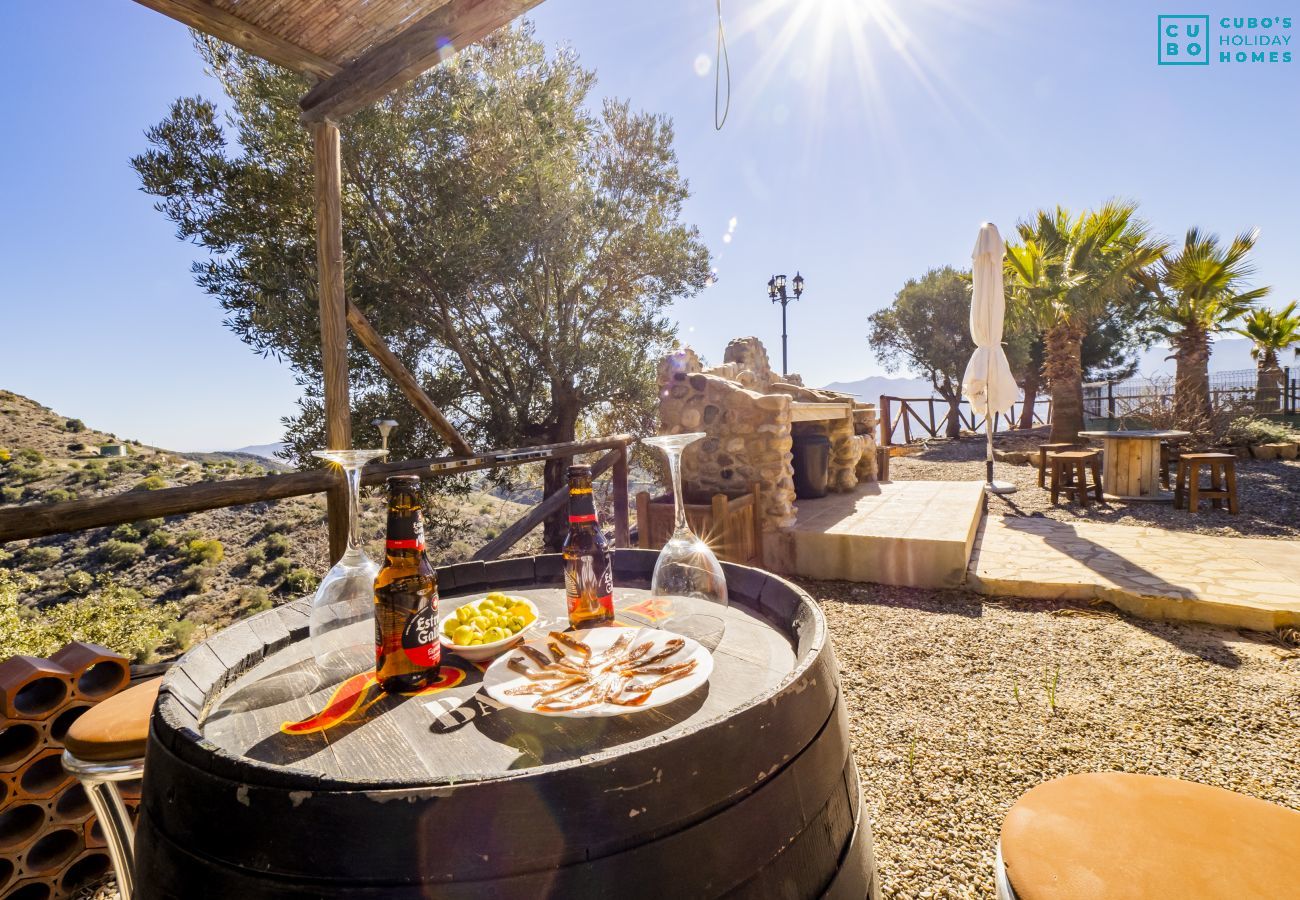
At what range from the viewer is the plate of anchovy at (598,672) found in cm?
89

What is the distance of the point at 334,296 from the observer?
3.50 meters

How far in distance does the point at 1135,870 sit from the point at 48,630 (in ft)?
24.3

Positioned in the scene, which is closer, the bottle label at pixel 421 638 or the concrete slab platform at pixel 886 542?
the bottle label at pixel 421 638

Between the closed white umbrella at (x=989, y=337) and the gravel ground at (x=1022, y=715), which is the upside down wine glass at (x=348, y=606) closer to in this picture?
the gravel ground at (x=1022, y=715)

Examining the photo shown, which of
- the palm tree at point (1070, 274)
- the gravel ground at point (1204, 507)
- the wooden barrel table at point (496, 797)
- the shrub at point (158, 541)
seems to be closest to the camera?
the wooden barrel table at point (496, 797)

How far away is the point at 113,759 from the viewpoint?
133 cm

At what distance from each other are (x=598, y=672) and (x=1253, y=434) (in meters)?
14.5

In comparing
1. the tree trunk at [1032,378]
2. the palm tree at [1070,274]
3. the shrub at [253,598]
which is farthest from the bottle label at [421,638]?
the tree trunk at [1032,378]

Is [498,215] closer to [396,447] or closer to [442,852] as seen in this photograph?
[396,447]

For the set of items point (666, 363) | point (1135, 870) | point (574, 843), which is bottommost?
point (1135, 870)

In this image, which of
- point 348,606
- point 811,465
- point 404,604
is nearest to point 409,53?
point 348,606

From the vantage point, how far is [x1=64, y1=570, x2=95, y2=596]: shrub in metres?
13.5

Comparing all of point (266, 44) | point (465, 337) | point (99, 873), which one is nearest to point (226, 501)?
point (99, 873)

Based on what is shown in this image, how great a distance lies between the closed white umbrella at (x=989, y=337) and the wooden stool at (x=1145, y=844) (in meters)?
7.81
